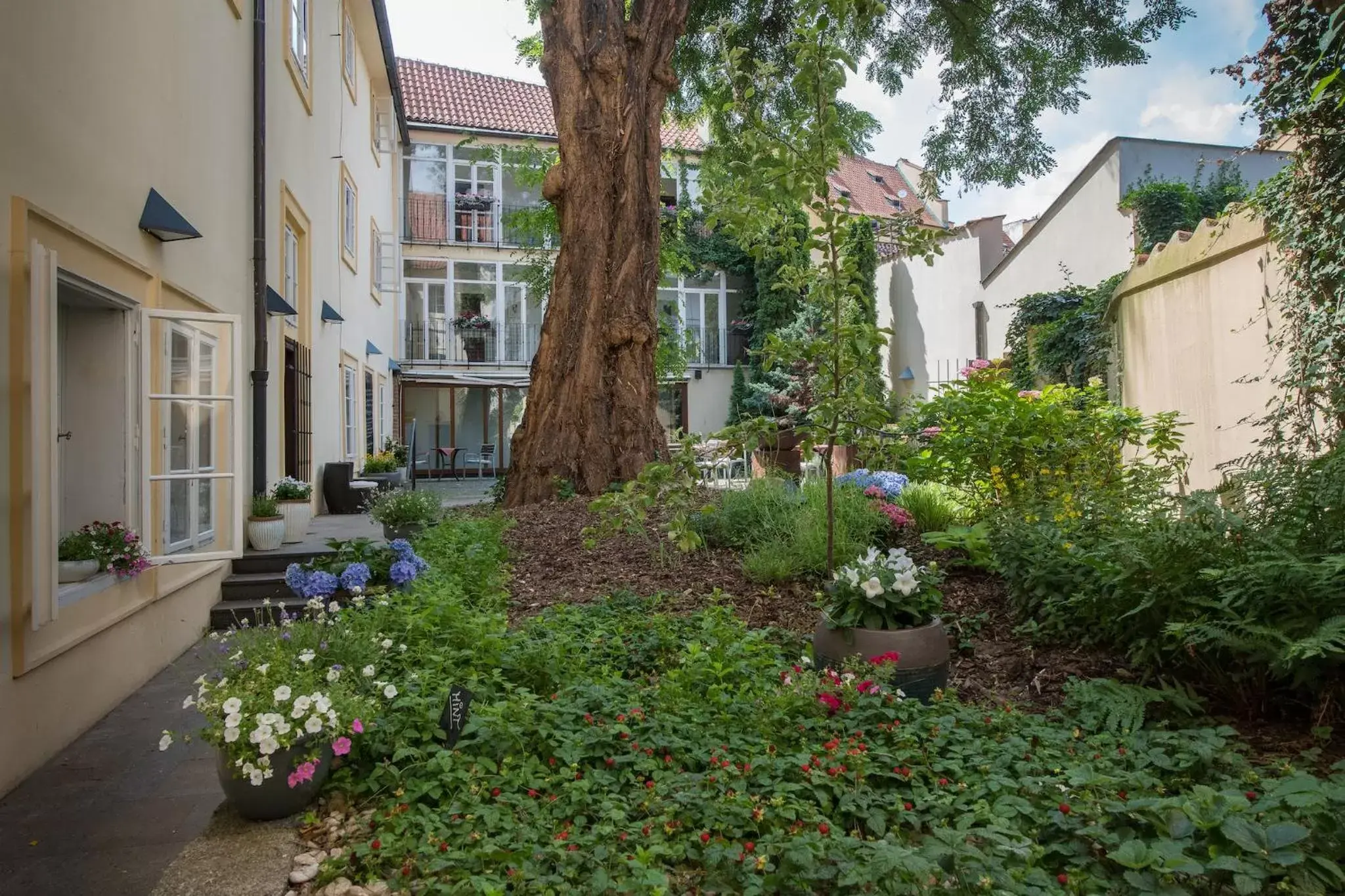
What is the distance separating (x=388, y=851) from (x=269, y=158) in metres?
7.19

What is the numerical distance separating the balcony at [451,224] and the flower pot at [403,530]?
1572 centimetres

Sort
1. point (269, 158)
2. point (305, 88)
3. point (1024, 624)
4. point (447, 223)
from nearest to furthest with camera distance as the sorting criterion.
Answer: point (1024, 624) < point (269, 158) < point (305, 88) < point (447, 223)

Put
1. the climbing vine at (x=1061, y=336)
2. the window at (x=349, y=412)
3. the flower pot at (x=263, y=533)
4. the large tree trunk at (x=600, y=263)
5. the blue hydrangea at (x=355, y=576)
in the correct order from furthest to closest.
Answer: the window at (x=349, y=412), the climbing vine at (x=1061, y=336), the large tree trunk at (x=600, y=263), the flower pot at (x=263, y=533), the blue hydrangea at (x=355, y=576)

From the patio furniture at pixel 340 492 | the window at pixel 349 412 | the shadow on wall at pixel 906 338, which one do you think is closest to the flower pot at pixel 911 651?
the patio furniture at pixel 340 492

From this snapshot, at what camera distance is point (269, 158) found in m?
7.79

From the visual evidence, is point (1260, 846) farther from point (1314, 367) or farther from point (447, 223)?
point (447, 223)

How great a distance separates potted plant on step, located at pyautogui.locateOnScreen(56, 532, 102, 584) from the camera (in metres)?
4.11

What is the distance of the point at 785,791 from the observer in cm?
246

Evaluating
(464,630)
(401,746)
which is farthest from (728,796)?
(464,630)

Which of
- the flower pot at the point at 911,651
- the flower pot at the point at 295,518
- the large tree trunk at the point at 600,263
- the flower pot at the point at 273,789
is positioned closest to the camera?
the flower pot at the point at 273,789

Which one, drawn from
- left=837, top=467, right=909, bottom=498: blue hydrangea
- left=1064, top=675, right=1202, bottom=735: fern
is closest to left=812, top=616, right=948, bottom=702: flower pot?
left=1064, top=675, right=1202, bottom=735: fern

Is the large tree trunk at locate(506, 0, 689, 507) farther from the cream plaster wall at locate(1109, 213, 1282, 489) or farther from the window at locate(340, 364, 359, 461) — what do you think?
the window at locate(340, 364, 359, 461)

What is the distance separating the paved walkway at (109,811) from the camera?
254 cm

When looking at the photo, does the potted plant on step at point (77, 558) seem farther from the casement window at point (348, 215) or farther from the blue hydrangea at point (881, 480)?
the casement window at point (348, 215)
